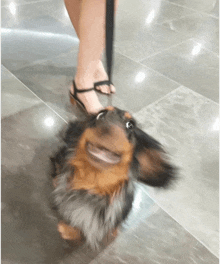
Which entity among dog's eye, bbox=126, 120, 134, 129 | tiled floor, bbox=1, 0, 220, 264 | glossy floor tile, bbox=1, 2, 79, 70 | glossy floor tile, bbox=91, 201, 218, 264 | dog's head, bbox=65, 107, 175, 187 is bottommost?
glossy floor tile, bbox=91, 201, 218, 264

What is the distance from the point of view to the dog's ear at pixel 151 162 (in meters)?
0.70

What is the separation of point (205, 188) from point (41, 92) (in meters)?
1.00

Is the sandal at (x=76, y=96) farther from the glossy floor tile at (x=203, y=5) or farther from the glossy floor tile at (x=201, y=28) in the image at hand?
the glossy floor tile at (x=203, y=5)

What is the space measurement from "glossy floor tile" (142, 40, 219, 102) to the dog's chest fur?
3.46 ft

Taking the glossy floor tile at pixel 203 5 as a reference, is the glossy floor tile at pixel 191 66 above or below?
below

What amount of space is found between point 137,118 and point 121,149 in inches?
25.9

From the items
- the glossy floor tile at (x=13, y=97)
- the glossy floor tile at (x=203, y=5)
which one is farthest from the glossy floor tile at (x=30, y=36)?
the glossy floor tile at (x=203, y=5)

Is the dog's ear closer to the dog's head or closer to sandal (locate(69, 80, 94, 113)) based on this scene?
the dog's head

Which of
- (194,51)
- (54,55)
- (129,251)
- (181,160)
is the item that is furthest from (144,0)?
(129,251)

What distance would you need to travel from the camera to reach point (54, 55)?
1.67m

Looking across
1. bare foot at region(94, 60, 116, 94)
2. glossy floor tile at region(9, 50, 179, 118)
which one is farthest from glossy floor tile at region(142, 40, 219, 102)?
bare foot at region(94, 60, 116, 94)

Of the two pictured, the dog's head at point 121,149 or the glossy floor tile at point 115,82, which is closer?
the dog's head at point 121,149

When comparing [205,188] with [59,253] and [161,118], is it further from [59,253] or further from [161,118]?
[59,253]

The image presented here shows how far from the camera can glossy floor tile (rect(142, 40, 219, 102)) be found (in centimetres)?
160
